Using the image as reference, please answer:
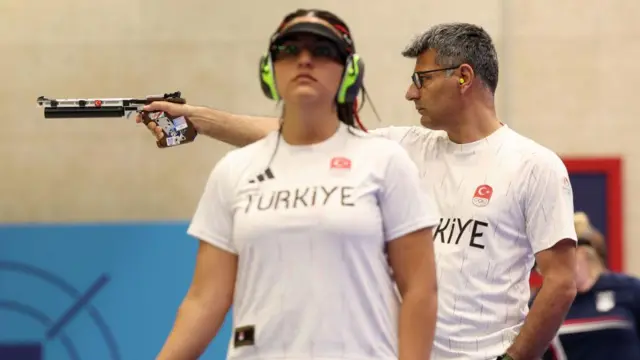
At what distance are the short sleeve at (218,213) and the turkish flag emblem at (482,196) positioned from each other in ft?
3.26

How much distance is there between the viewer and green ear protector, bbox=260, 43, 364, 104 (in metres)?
2.10

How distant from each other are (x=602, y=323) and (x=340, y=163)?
101 inches

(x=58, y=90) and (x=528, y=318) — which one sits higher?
(x=58, y=90)

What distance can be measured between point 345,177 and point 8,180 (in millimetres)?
4698

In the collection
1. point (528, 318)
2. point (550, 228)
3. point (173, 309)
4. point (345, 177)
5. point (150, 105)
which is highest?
point (150, 105)

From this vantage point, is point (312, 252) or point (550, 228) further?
point (550, 228)

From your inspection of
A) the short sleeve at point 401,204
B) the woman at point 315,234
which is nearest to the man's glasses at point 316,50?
the woman at point 315,234

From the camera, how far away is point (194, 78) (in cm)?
630

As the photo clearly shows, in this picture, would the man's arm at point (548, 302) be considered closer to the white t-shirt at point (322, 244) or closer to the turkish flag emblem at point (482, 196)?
the turkish flag emblem at point (482, 196)

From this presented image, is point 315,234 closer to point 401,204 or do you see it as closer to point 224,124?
point 401,204

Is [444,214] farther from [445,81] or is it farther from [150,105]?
[150,105]

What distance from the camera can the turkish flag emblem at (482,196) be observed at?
9.54 feet

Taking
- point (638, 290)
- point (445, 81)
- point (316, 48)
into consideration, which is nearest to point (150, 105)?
point (445, 81)

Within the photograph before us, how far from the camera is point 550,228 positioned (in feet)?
9.44
